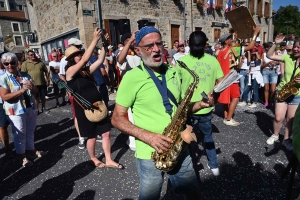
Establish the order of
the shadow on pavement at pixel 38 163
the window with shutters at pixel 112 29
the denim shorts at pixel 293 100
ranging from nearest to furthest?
the shadow on pavement at pixel 38 163, the denim shorts at pixel 293 100, the window with shutters at pixel 112 29

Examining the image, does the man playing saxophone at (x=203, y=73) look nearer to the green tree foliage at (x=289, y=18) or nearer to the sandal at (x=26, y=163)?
the sandal at (x=26, y=163)

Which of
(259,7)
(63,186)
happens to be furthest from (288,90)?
(259,7)

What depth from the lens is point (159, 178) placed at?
1.89 metres

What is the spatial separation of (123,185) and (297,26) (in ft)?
229

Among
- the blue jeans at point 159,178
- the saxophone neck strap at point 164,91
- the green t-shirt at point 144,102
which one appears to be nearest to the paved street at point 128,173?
the blue jeans at point 159,178

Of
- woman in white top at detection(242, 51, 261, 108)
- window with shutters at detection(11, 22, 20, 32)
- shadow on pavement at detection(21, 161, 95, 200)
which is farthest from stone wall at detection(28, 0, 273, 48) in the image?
window with shutters at detection(11, 22, 20, 32)

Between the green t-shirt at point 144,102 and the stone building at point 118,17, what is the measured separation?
18.9ft

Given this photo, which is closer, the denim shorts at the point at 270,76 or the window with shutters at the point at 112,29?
the denim shorts at the point at 270,76

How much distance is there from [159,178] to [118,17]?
979 centimetres

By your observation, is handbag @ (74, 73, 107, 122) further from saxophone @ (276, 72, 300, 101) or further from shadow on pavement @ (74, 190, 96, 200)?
saxophone @ (276, 72, 300, 101)

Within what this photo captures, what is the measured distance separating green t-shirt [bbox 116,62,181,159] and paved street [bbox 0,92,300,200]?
1.33m

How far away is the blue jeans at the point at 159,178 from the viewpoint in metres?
1.86

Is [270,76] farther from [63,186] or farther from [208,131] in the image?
[63,186]

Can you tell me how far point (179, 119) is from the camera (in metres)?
1.88
